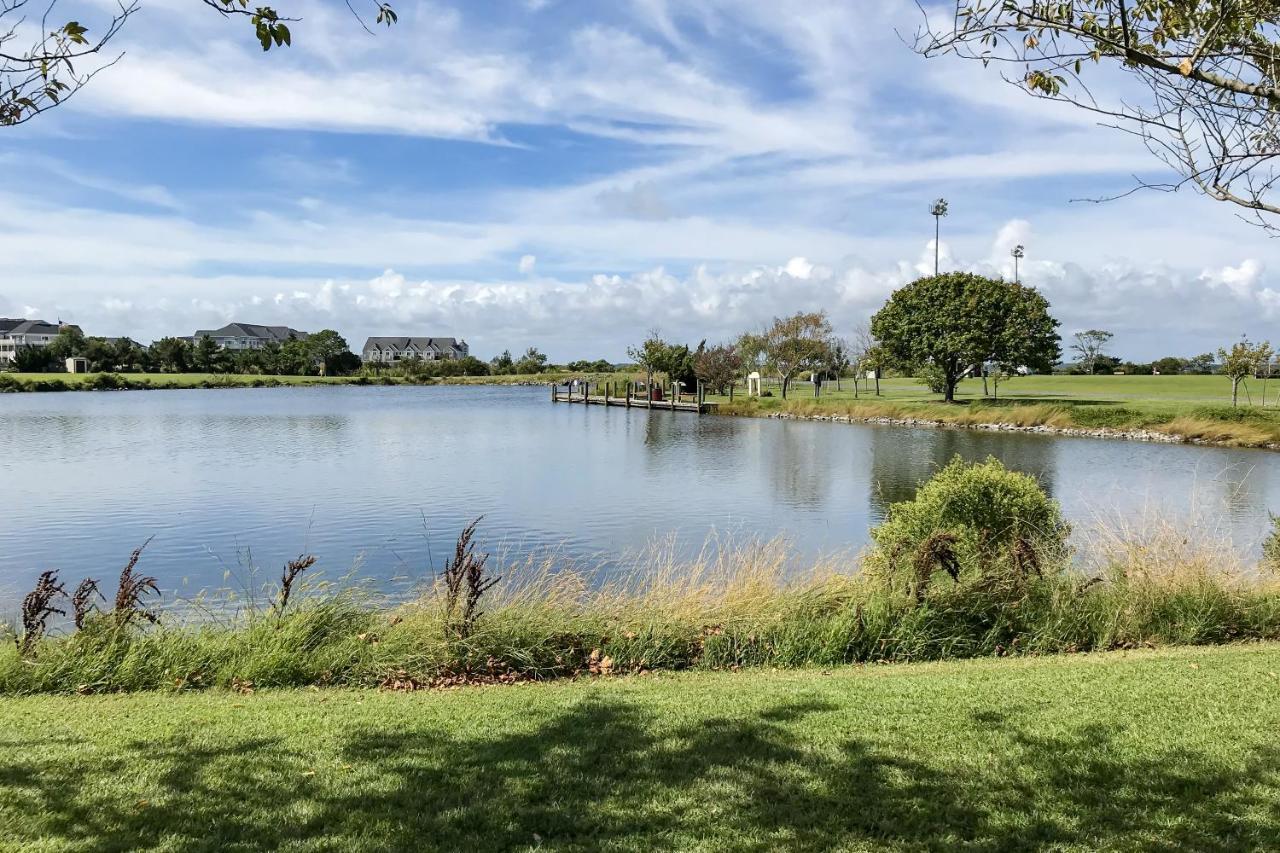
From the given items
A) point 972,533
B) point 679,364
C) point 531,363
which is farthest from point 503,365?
point 972,533

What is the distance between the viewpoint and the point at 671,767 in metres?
4.44

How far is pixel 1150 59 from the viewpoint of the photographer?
14.6ft

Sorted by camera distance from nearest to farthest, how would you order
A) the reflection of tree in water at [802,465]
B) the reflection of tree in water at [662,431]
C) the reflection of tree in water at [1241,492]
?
1. the reflection of tree in water at [1241,492]
2. the reflection of tree in water at [802,465]
3. the reflection of tree in water at [662,431]

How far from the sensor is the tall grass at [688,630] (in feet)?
22.2

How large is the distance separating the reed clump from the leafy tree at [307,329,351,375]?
422 ft

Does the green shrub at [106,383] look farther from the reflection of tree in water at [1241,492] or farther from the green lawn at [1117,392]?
the reflection of tree in water at [1241,492]

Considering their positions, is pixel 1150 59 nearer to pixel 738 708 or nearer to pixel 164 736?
pixel 738 708

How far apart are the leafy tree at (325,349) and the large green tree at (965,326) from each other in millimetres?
99085

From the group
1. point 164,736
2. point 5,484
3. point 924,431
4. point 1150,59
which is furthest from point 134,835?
point 924,431

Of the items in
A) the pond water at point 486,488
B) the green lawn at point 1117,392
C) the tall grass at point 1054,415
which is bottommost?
the pond water at point 486,488

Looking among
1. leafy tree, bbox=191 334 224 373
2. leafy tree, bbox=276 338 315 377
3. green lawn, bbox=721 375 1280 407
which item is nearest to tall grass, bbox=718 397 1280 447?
green lawn, bbox=721 375 1280 407

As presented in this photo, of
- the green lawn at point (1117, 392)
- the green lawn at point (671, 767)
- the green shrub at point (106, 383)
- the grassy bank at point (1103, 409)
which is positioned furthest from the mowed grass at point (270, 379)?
the green lawn at point (671, 767)

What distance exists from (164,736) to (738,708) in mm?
3451

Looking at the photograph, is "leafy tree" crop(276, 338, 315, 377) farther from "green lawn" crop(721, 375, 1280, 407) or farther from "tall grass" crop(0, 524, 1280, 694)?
"tall grass" crop(0, 524, 1280, 694)
